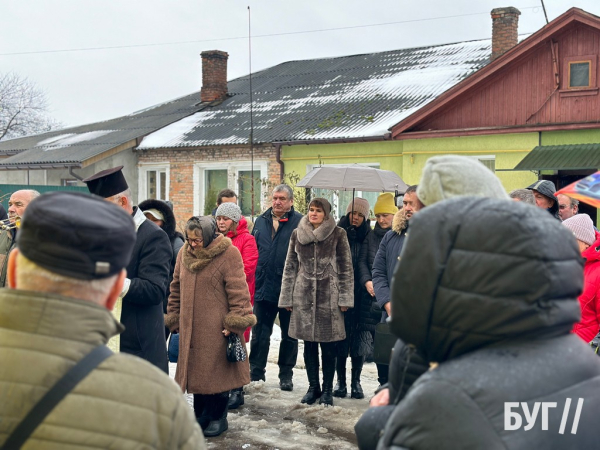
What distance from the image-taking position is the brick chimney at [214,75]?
24344 millimetres

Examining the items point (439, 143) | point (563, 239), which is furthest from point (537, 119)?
point (563, 239)

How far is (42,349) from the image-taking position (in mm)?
1800

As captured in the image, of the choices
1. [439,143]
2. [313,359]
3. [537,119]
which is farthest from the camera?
[439,143]

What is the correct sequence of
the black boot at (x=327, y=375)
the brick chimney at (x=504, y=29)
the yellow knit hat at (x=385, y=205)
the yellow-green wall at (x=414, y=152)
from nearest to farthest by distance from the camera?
the black boot at (x=327, y=375) → the yellow knit hat at (x=385, y=205) → the yellow-green wall at (x=414, y=152) → the brick chimney at (x=504, y=29)

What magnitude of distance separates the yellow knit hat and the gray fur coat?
552 millimetres

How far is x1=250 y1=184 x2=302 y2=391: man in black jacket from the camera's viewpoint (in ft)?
25.3

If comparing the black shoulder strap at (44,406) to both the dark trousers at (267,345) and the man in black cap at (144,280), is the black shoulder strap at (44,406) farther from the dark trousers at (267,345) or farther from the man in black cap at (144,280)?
the dark trousers at (267,345)

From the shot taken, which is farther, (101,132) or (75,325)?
(101,132)

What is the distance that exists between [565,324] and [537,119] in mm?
14079

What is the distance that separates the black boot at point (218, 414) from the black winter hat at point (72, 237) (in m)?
4.34

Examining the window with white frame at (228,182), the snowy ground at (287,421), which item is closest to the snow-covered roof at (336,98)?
the window with white frame at (228,182)

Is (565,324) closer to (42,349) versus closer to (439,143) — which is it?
(42,349)

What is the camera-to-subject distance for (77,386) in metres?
1.77

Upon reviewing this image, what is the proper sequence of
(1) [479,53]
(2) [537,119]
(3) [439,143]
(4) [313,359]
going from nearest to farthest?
1. (4) [313,359]
2. (2) [537,119]
3. (3) [439,143]
4. (1) [479,53]
